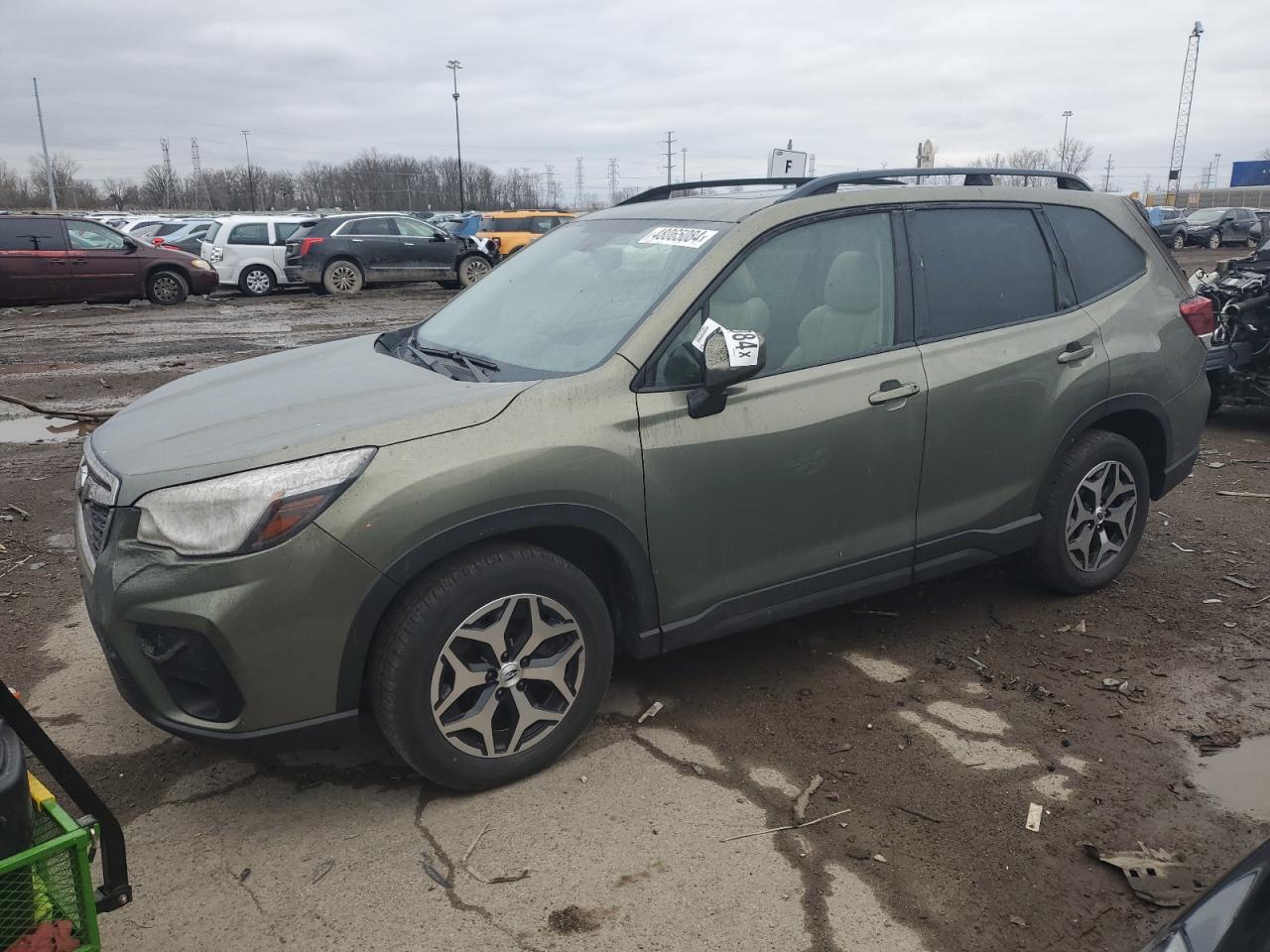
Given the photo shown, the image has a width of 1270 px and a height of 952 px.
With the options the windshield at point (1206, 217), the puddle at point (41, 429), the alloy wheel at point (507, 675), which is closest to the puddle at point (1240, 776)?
the alloy wheel at point (507, 675)

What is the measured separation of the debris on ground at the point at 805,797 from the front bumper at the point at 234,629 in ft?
4.62

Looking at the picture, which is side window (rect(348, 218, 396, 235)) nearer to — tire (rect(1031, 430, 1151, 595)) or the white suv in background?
the white suv in background

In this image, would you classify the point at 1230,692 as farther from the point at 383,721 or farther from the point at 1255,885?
the point at 383,721

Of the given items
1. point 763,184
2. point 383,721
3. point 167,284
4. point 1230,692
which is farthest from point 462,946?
point 167,284

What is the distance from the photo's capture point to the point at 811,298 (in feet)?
12.0

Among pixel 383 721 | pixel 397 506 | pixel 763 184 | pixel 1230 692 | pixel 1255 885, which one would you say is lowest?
pixel 1230 692

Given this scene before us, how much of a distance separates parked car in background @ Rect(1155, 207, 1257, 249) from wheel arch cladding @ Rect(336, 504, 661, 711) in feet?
129

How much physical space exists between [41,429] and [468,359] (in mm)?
6490

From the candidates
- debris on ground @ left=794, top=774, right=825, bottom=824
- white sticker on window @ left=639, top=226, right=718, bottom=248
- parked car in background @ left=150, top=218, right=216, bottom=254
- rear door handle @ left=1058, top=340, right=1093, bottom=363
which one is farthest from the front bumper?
parked car in background @ left=150, top=218, right=216, bottom=254

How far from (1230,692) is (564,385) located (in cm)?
283

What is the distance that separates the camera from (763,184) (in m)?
4.54

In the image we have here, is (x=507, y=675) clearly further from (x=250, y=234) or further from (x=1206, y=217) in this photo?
(x=1206, y=217)

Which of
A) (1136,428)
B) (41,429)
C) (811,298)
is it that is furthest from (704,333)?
(41,429)

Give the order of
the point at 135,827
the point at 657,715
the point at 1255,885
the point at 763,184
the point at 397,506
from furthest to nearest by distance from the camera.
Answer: the point at 763,184 → the point at 657,715 → the point at 135,827 → the point at 397,506 → the point at 1255,885
